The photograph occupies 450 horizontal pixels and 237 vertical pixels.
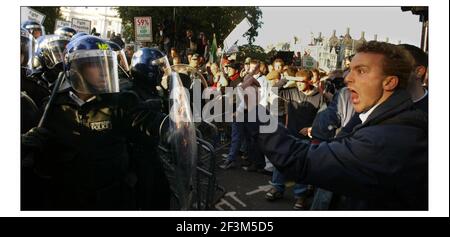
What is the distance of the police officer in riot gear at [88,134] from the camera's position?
2523mm

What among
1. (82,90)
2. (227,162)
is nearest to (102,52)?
(82,90)

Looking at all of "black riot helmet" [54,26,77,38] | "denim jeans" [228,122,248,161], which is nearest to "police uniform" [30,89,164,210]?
"denim jeans" [228,122,248,161]

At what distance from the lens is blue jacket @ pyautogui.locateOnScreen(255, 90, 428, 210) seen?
1.82 metres

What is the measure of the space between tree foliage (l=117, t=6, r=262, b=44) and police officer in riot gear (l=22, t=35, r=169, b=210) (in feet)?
3.69

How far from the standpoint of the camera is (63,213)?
275 cm

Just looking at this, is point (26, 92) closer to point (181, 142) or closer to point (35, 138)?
point (35, 138)

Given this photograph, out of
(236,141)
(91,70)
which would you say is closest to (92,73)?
(91,70)

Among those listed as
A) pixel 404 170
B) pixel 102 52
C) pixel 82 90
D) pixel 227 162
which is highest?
pixel 102 52

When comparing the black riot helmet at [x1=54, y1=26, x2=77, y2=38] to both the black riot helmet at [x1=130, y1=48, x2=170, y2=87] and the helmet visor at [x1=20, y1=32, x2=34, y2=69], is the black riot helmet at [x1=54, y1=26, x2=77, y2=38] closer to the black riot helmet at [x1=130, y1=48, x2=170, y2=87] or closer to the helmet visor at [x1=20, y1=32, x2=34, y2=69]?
the black riot helmet at [x1=130, y1=48, x2=170, y2=87]

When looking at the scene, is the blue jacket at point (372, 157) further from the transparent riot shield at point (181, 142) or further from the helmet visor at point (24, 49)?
the helmet visor at point (24, 49)

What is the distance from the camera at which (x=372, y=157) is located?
1829 millimetres

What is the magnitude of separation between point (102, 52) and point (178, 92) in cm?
65

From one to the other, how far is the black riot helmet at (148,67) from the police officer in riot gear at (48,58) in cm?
99
